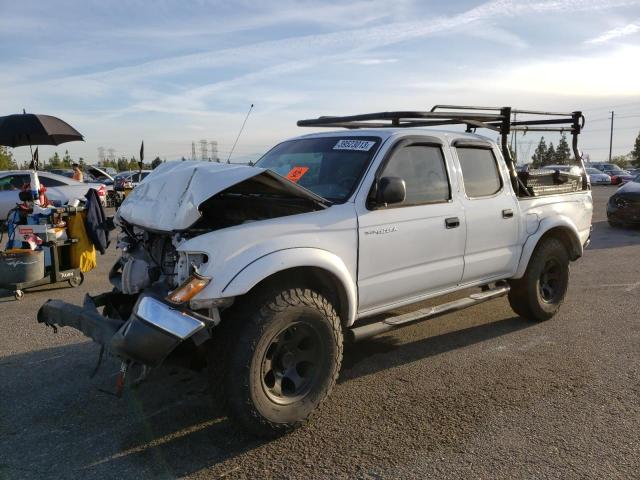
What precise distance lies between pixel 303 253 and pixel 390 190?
2.62 feet

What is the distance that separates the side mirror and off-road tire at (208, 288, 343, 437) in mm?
842

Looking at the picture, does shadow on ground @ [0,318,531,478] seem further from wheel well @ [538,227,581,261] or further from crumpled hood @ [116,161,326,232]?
wheel well @ [538,227,581,261]

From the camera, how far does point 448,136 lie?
15.7ft

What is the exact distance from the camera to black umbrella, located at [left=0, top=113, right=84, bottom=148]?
847 cm

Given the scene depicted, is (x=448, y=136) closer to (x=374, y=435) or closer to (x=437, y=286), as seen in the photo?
(x=437, y=286)

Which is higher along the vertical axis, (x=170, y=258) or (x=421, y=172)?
(x=421, y=172)

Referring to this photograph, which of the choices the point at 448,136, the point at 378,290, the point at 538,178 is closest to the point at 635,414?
the point at 378,290

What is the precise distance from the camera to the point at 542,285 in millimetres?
5836

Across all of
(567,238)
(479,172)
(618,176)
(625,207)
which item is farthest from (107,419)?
(618,176)

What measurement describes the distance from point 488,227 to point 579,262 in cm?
525

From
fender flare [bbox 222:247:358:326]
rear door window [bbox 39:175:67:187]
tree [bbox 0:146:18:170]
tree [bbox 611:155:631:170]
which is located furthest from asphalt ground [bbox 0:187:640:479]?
tree [bbox 611:155:631:170]

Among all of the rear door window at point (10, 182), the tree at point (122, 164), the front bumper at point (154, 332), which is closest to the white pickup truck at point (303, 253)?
the front bumper at point (154, 332)

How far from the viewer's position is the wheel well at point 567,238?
227 inches

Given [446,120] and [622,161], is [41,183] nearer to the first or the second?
[446,120]
